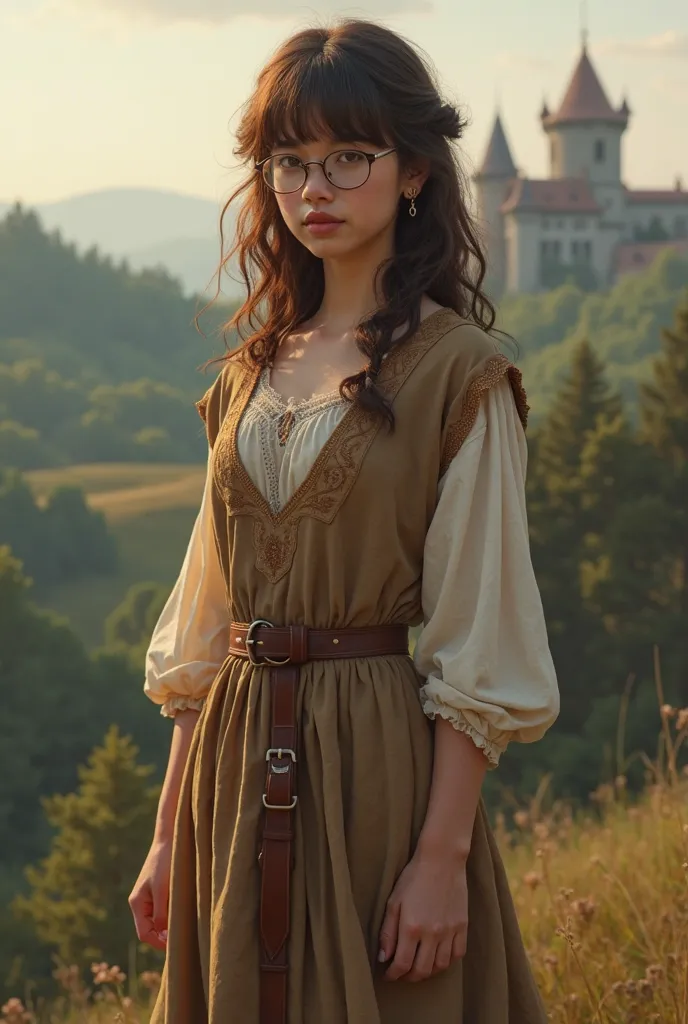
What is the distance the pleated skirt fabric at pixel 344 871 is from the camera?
174 cm

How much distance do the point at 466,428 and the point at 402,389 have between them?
0.32 ft

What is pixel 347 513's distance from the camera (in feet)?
5.89

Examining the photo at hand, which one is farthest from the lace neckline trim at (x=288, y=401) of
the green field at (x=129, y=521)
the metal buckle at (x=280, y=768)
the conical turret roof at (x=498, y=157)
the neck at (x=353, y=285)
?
the conical turret roof at (x=498, y=157)

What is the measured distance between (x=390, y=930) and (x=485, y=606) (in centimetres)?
41

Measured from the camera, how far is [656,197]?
300 ft

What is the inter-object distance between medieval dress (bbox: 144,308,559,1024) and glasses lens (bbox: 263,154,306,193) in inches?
10.0

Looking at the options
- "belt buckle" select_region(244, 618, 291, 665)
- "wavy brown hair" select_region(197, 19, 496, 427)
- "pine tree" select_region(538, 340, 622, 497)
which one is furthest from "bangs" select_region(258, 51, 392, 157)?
"pine tree" select_region(538, 340, 622, 497)

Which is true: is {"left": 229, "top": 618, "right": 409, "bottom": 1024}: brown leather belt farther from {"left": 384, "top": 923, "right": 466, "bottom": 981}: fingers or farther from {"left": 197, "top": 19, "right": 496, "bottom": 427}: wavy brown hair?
{"left": 197, "top": 19, "right": 496, "bottom": 427}: wavy brown hair

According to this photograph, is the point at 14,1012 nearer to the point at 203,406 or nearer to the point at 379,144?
the point at 203,406

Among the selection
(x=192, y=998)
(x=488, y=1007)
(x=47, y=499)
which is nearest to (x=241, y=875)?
(x=192, y=998)

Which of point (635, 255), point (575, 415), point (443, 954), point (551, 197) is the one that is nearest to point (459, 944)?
point (443, 954)

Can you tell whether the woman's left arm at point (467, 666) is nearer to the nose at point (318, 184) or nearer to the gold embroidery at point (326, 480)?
the gold embroidery at point (326, 480)

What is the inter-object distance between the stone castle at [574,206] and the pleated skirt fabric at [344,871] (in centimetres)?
8285

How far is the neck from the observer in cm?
196
